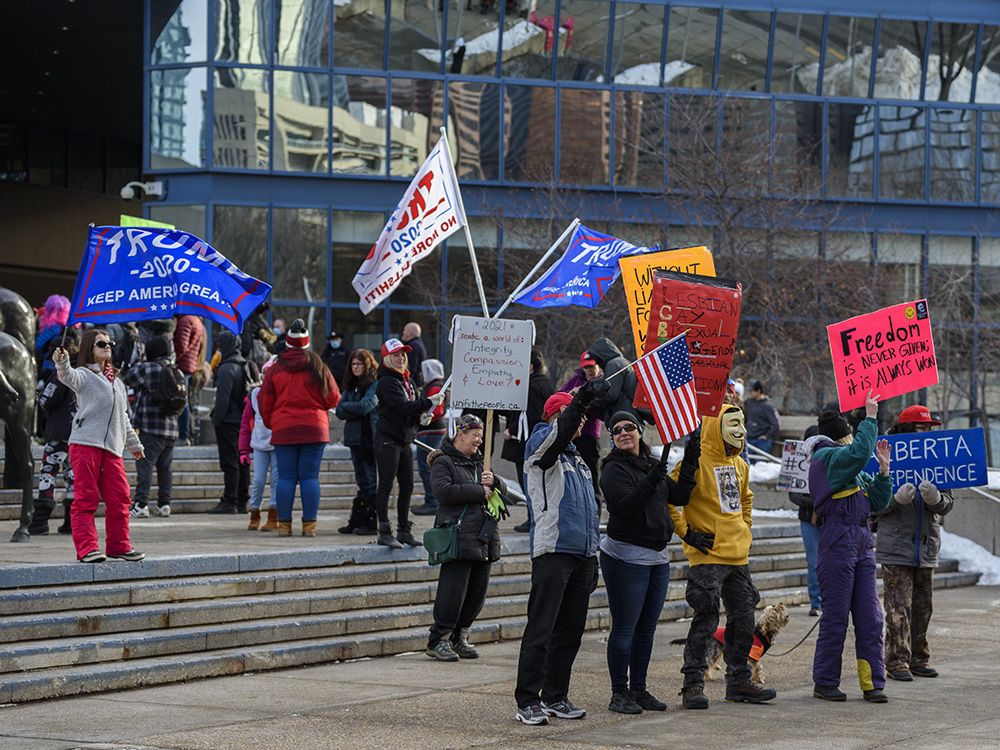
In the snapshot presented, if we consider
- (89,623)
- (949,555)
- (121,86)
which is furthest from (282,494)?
(121,86)

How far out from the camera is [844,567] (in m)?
10.4

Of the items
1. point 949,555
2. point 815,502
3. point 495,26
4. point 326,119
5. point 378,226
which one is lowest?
point 949,555

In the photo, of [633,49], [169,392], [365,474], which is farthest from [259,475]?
[633,49]

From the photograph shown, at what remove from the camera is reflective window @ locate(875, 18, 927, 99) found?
121ft

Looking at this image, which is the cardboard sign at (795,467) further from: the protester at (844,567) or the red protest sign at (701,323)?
the red protest sign at (701,323)

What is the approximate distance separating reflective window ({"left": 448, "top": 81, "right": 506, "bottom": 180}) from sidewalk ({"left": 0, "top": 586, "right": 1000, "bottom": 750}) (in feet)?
76.1

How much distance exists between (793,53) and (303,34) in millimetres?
10810

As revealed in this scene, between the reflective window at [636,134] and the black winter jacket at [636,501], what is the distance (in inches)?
963

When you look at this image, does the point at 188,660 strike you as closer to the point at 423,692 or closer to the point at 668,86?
the point at 423,692

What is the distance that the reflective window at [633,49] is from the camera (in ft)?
116

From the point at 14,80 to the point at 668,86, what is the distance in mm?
19279

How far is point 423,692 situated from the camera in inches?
411

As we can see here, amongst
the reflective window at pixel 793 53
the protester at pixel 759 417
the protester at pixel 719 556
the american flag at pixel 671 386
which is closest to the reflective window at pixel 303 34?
the reflective window at pixel 793 53

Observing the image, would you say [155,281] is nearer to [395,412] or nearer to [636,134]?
[395,412]
